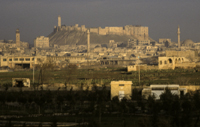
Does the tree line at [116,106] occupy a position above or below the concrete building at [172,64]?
below

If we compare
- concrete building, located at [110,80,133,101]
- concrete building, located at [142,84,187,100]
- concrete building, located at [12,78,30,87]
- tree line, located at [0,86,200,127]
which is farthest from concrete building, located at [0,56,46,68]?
tree line, located at [0,86,200,127]

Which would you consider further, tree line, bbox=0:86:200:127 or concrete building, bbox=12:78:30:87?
concrete building, bbox=12:78:30:87

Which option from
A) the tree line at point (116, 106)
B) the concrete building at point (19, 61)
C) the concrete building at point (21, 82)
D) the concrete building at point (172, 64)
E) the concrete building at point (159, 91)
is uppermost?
the concrete building at point (19, 61)

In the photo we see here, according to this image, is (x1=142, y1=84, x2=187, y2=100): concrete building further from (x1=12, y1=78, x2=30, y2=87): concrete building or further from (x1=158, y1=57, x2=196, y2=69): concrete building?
(x1=158, y1=57, x2=196, y2=69): concrete building

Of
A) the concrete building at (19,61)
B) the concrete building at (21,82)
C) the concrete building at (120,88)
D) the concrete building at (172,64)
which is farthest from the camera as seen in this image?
the concrete building at (19,61)

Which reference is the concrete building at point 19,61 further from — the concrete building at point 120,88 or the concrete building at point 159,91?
the concrete building at point 159,91

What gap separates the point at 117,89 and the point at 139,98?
3072 mm

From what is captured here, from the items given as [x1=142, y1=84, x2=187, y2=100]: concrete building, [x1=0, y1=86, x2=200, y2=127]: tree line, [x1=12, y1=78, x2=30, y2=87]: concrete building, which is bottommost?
[x1=0, y1=86, x2=200, y2=127]: tree line

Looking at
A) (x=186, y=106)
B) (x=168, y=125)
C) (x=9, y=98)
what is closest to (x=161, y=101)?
(x=186, y=106)

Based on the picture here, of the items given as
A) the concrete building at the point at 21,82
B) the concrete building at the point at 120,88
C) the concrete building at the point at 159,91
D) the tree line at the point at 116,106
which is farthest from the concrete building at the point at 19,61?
the tree line at the point at 116,106

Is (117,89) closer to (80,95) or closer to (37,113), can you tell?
(80,95)

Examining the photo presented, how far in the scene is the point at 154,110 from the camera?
21.0 meters

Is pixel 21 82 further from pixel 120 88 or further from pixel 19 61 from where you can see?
pixel 19 61

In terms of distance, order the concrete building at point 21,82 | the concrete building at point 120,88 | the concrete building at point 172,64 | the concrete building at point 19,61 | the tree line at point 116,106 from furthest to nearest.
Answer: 1. the concrete building at point 19,61
2. the concrete building at point 172,64
3. the concrete building at point 21,82
4. the concrete building at point 120,88
5. the tree line at point 116,106
